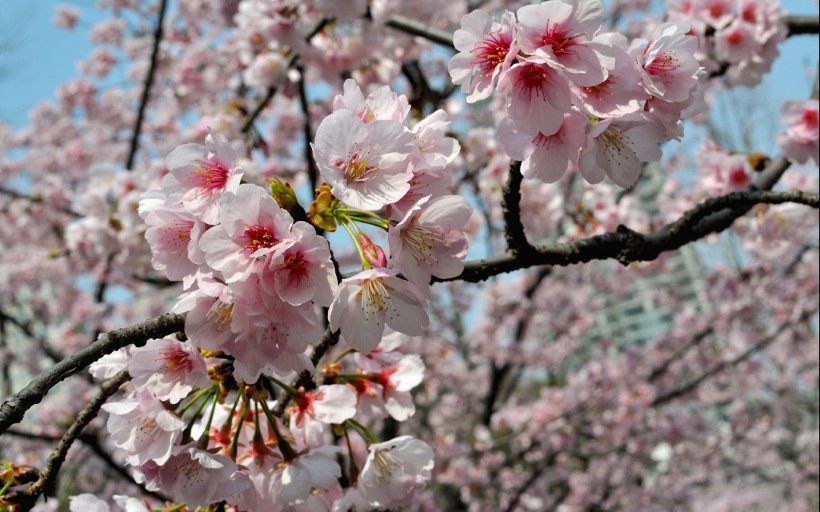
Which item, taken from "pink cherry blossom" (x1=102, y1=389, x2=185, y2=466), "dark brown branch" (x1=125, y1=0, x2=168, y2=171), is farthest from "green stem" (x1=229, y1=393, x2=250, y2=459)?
"dark brown branch" (x1=125, y1=0, x2=168, y2=171)

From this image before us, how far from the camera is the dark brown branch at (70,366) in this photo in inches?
34.5

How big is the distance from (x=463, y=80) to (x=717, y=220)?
3.22 ft

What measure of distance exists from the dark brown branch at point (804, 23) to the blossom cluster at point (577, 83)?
1743 mm

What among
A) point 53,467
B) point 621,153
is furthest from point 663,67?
point 53,467

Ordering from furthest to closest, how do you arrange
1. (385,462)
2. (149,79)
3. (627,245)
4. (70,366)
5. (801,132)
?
(149,79) < (801,132) < (627,245) < (385,462) < (70,366)

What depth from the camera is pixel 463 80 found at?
3.76ft

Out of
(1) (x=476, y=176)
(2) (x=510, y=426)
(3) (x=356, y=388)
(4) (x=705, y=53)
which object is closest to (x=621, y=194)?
(1) (x=476, y=176)

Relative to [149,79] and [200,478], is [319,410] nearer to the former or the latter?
[200,478]

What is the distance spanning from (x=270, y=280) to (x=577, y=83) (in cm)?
61

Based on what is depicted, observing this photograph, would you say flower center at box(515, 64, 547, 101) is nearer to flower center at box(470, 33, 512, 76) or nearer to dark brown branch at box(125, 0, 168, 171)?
flower center at box(470, 33, 512, 76)

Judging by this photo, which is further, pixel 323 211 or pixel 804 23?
pixel 804 23

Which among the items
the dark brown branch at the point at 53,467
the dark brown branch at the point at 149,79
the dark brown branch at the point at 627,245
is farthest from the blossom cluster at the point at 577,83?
the dark brown branch at the point at 149,79

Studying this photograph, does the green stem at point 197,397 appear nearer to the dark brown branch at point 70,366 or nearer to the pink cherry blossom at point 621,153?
the dark brown branch at point 70,366

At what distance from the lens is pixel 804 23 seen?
2457mm
